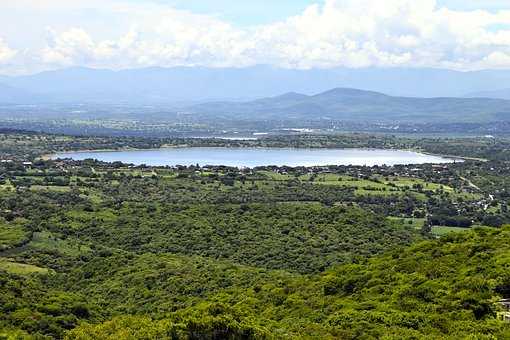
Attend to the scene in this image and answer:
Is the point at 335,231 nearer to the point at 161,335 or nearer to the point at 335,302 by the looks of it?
the point at 335,302

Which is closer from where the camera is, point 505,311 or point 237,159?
point 505,311

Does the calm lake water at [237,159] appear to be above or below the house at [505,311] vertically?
below

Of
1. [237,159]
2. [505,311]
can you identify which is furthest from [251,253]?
[237,159]

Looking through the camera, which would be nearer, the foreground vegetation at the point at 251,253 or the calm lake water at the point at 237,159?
the foreground vegetation at the point at 251,253

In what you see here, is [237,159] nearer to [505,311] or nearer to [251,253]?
[251,253]

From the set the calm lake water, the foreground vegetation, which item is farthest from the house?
the calm lake water

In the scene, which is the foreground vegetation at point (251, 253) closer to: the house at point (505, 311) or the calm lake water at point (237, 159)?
the house at point (505, 311)

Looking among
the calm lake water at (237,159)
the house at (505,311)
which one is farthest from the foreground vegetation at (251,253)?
the calm lake water at (237,159)

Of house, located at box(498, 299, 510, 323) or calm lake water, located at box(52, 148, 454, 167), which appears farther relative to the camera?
calm lake water, located at box(52, 148, 454, 167)

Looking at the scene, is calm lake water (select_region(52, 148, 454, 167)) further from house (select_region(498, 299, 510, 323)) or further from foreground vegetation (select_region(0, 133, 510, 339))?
house (select_region(498, 299, 510, 323))
